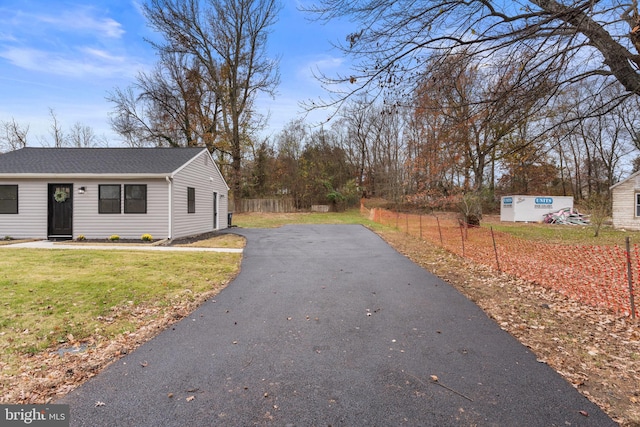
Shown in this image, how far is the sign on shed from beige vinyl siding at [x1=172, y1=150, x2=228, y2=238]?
22.0 m

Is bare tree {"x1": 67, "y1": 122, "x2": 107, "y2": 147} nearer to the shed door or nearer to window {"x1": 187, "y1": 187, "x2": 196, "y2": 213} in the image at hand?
the shed door

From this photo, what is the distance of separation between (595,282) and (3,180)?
1893 cm

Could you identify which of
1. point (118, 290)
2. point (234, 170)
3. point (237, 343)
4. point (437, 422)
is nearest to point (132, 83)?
point (234, 170)

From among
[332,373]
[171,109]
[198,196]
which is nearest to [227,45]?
[171,109]

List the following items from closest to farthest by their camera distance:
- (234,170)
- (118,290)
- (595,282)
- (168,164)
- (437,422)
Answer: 1. (437,422)
2. (118,290)
3. (595,282)
4. (168,164)
5. (234,170)

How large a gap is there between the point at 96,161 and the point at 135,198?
2.84 m

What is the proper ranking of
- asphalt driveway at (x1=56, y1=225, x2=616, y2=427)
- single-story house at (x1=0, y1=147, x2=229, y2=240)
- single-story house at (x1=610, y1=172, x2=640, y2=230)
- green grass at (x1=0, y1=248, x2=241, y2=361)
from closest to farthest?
asphalt driveway at (x1=56, y1=225, x2=616, y2=427) → green grass at (x1=0, y1=248, x2=241, y2=361) → single-story house at (x1=0, y1=147, x2=229, y2=240) → single-story house at (x1=610, y1=172, x2=640, y2=230)

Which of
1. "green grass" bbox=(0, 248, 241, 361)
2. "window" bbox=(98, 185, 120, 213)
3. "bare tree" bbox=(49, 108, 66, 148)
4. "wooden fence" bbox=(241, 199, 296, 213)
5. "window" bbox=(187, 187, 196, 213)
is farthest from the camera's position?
"bare tree" bbox=(49, 108, 66, 148)

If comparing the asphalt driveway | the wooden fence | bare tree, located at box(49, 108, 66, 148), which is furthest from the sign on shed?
bare tree, located at box(49, 108, 66, 148)

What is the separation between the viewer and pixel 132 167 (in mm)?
13023

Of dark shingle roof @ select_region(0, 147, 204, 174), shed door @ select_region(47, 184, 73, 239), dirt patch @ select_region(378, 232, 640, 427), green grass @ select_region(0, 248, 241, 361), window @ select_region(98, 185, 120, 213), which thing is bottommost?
dirt patch @ select_region(378, 232, 640, 427)

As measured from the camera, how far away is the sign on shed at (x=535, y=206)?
25.3 m

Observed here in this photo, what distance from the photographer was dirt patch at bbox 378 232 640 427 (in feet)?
8.80

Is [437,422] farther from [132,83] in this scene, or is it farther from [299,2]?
[132,83]
